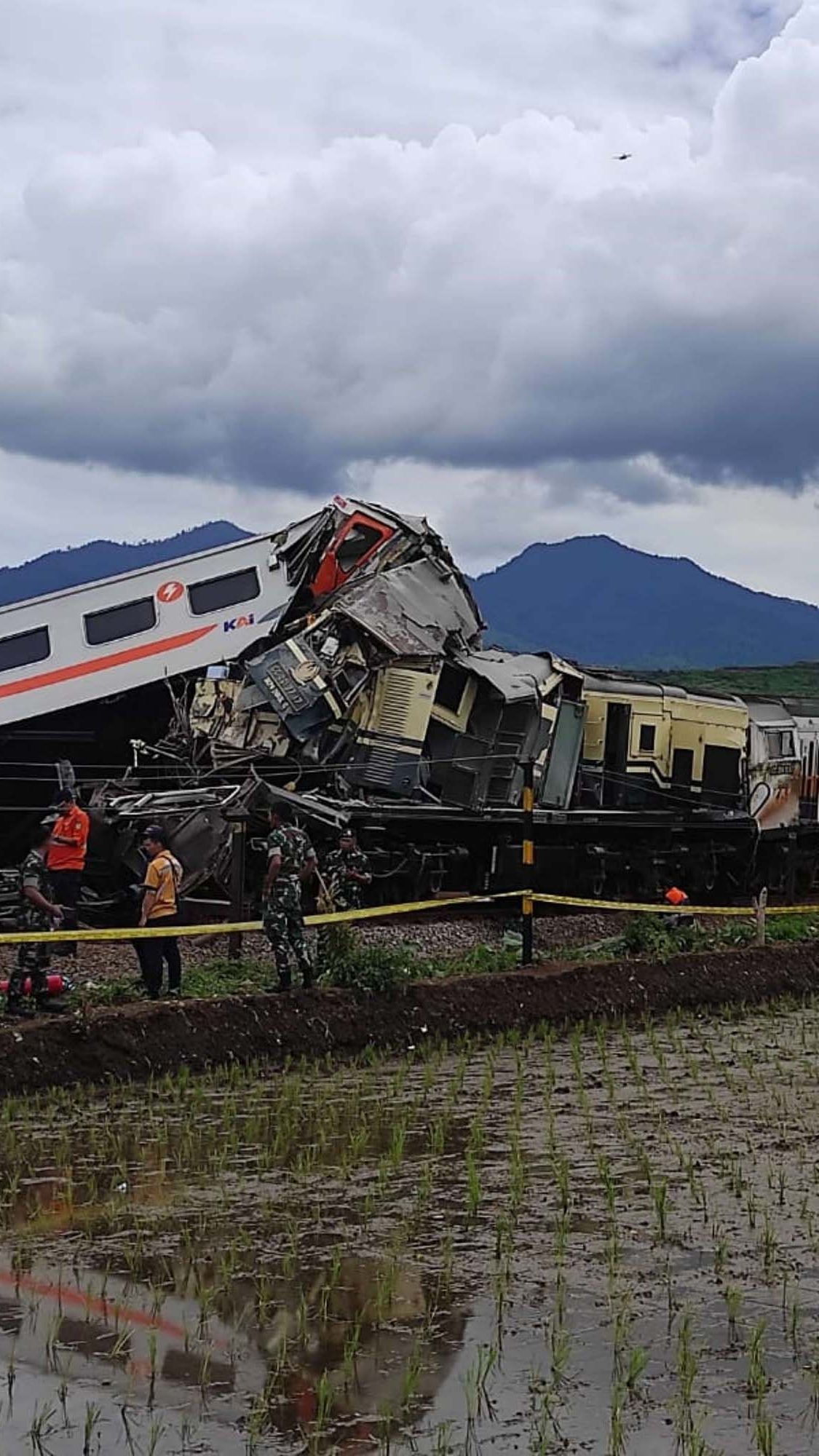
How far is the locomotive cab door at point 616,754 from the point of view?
25.1 meters

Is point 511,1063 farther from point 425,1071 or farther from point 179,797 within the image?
point 179,797

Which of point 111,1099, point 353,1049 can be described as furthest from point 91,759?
point 111,1099

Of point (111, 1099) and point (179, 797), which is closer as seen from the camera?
point (111, 1099)

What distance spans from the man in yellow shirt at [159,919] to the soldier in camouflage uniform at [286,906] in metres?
0.75

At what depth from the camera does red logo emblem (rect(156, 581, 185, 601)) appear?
21.6 meters

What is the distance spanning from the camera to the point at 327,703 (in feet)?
69.4

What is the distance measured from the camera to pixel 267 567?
2206 centimetres

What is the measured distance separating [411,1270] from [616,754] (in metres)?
18.6

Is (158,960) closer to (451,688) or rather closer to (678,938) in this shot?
(678,938)

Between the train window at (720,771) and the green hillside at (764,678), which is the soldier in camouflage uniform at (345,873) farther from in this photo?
the green hillside at (764,678)

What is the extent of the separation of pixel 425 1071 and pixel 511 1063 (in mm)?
810

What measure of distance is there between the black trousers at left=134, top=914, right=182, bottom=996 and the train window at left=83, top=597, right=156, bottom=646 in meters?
8.09

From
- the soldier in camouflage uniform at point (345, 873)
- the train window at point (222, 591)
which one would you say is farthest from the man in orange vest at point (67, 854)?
the train window at point (222, 591)

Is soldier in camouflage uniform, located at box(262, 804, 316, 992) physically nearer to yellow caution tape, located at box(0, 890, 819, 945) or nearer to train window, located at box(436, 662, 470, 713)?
yellow caution tape, located at box(0, 890, 819, 945)
